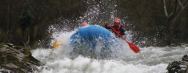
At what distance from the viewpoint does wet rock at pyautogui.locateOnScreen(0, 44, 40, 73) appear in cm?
946

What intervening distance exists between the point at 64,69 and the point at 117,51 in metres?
3.86

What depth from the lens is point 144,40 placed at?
2241cm

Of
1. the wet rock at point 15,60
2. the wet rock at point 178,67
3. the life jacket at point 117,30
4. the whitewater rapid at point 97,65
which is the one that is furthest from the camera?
the life jacket at point 117,30

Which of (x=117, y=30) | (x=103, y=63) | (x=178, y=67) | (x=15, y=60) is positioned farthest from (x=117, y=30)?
(x=178, y=67)

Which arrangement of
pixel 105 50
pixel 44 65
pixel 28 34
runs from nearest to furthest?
1. pixel 44 65
2. pixel 105 50
3. pixel 28 34

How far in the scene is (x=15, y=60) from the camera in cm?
988

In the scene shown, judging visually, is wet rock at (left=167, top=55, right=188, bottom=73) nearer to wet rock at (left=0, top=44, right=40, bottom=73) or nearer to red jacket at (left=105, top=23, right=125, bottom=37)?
wet rock at (left=0, top=44, right=40, bottom=73)

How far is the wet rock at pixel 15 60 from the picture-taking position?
372 inches

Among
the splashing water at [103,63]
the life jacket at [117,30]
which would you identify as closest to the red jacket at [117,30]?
the life jacket at [117,30]

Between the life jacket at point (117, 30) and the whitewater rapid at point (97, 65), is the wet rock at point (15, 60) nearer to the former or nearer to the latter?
the whitewater rapid at point (97, 65)

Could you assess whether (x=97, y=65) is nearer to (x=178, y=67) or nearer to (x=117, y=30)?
(x=178, y=67)

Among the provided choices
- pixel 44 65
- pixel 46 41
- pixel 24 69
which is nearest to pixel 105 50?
pixel 44 65

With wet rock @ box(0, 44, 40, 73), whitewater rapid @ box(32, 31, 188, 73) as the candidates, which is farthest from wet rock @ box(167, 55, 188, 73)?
wet rock @ box(0, 44, 40, 73)

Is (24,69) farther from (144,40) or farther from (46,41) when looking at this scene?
(144,40)
